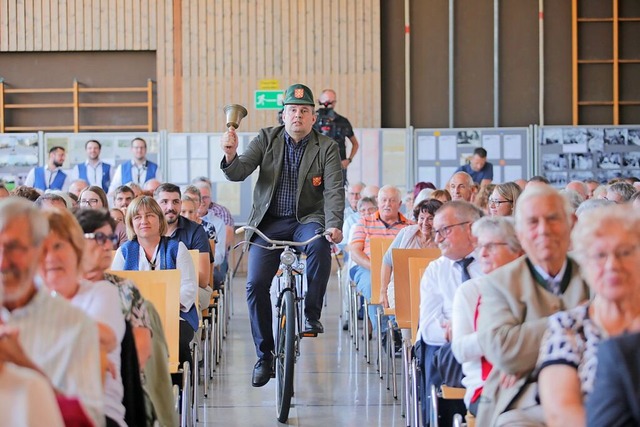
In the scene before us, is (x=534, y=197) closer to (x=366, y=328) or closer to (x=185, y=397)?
(x=185, y=397)

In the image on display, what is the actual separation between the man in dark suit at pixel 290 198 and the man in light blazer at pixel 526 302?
2612mm

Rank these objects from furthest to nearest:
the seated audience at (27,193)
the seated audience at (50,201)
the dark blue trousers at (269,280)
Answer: the seated audience at (27,193), the seated audience at (50,201), the dark blue trousers at (269,280)

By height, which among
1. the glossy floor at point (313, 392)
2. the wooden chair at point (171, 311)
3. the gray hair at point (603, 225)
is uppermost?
the gray hair at point (603, 225)

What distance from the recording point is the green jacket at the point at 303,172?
604cm

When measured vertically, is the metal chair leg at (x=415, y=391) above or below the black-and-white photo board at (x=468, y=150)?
below

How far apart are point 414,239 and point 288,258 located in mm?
1267

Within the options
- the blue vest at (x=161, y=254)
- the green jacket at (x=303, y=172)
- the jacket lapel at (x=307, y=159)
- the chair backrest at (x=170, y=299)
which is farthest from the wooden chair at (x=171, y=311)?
the jacket lapel at (x=307, y=159)

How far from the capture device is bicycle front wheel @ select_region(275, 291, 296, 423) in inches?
215

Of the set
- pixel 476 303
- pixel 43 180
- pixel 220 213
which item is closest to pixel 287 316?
pixel 476 303

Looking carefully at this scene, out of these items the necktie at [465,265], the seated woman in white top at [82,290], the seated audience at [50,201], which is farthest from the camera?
the seated audience at [50,201]

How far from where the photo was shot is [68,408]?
243 centimetres

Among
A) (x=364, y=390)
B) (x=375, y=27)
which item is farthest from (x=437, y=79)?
(x=364, y=390)

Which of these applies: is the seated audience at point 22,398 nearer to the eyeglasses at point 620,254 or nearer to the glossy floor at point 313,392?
the eyeglasses at point 620,254

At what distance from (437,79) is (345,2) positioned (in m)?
1.75
